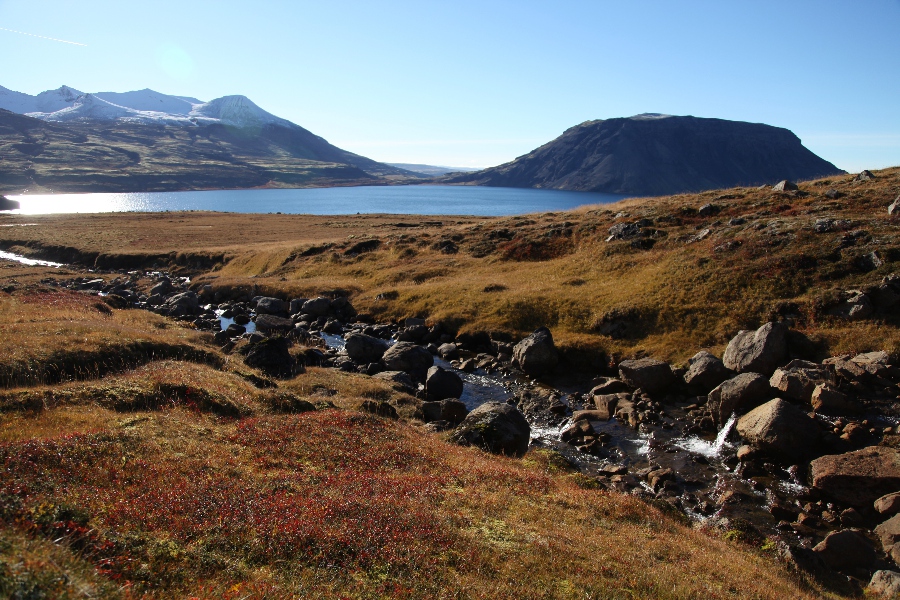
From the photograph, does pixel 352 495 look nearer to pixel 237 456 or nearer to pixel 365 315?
pixel 237 456

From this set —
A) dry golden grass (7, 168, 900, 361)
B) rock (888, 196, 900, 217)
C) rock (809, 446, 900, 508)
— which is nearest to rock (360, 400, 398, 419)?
dry golden grass (7, 168, 900, 361)

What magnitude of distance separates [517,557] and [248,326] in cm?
4223

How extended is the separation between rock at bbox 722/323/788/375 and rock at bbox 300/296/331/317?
35.1 metres

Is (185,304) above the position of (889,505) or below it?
below

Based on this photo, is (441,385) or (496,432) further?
(441,385)

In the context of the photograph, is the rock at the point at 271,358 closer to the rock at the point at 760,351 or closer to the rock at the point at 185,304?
the rock at the point at 185,304

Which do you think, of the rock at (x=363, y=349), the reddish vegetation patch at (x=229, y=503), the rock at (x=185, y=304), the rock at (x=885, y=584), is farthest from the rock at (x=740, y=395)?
the rock at (x=185, y=304)

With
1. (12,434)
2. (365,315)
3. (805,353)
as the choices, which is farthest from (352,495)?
(365,315)

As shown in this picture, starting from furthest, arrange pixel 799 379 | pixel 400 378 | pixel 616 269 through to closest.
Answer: pixel 616 269
pixel 400 378
pixel 799 379

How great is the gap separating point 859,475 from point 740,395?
24.2 feet

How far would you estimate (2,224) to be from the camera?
4412 inches

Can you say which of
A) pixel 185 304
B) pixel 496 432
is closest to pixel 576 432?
pixel 496 432

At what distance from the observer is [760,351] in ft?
97.3

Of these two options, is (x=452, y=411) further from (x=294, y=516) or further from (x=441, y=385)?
(x=294, y=516)
